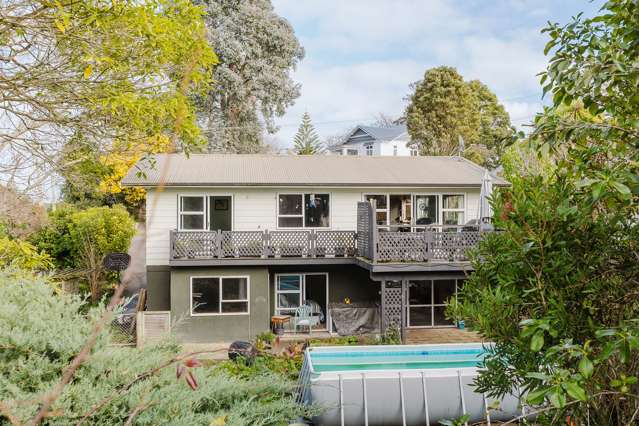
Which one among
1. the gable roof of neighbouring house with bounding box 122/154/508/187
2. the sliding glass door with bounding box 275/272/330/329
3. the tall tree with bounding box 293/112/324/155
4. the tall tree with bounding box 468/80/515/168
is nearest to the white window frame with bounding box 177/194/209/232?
the gable roof of neighbouring house with bounding box 122/154/508/187

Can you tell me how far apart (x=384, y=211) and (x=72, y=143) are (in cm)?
1271

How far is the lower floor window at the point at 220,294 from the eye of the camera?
1706cm

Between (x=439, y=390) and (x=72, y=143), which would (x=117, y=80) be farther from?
(x=439, y=390)

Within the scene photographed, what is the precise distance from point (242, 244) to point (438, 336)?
7.29m

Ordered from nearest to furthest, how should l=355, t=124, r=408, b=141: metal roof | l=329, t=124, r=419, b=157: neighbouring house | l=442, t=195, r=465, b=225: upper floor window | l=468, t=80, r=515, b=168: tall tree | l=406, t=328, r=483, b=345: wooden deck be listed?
l=406, t=328, r=483, b=345: wooden deck, l=442, t=195, r=465, b=225: upper floor window, l=468, t=80, r=515, b=168: tall tree, l=329, t=124, r=419, b=157: neighbouring house, l=355, t=124, r=408, b=141: metal roof

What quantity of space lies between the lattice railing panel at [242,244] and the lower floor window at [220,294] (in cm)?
98

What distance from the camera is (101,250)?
2311 cm

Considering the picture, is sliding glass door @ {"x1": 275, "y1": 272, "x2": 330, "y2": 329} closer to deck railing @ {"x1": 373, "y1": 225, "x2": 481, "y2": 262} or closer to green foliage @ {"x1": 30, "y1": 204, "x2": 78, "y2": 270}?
deck railing @ {"x1": 373, "y1": 225, "x2": 481, "y2": 262}

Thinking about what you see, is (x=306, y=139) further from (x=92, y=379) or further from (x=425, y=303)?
(x=92, y=379)

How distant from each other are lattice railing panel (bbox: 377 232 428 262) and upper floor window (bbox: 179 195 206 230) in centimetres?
645

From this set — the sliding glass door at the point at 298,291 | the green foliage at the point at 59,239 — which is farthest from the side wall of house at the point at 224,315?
the green foliage at the point at 59,239

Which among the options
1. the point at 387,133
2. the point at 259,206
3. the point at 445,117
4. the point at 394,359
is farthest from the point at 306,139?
the point at 394,359

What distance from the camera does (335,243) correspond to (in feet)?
56.4

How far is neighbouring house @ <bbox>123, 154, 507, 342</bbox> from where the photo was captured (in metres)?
15.9
